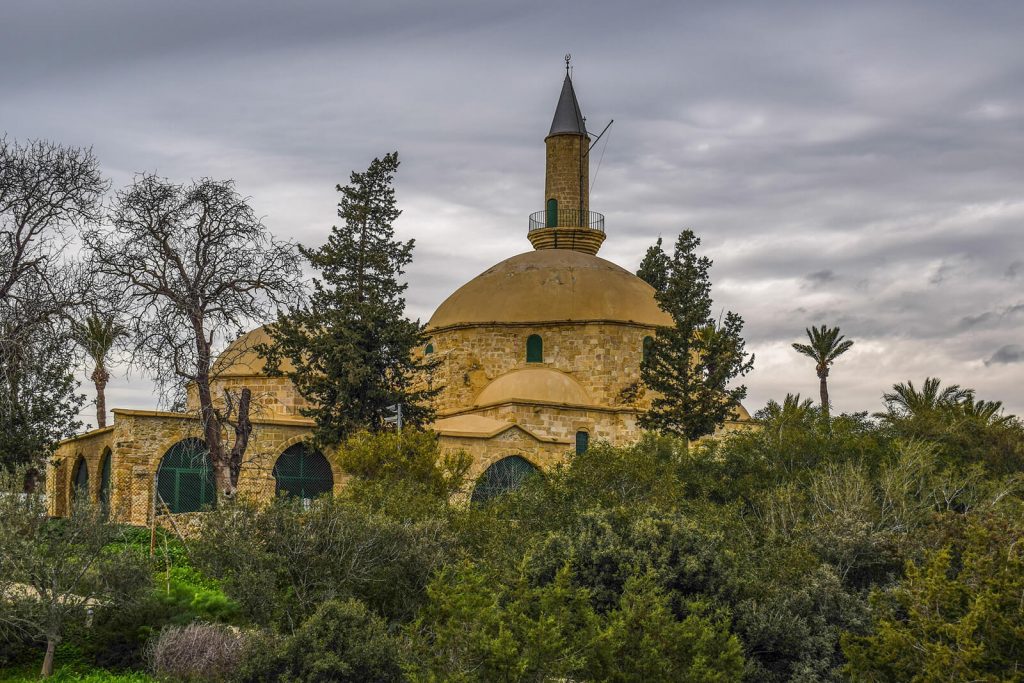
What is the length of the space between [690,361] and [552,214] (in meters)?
10.6

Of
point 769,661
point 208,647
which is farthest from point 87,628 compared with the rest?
point 769,661

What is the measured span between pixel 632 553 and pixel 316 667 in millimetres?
4649

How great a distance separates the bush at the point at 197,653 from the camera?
13.3m

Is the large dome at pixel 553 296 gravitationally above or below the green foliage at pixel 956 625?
above

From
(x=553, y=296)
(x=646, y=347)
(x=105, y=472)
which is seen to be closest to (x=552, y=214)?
(x=553, y=296)

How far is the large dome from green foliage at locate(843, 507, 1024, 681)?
20.2m

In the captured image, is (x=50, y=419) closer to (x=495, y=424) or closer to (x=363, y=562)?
(x=495, y=424)

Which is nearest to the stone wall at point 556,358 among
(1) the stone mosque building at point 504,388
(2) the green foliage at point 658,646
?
(1) the stone mosque building at point 504,388

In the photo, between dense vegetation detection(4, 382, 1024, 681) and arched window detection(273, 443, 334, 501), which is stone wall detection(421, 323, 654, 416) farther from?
dense vegetation detection(4, 382, 1024, 681)

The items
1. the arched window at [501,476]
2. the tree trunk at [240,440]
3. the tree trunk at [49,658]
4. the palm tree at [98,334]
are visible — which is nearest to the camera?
the tree trunk at [49,658]

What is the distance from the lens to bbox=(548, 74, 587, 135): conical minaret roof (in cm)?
4019

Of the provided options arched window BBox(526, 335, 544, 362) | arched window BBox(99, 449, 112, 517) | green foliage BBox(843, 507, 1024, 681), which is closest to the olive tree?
green foliage BBox(843, 507, 1024, 681)

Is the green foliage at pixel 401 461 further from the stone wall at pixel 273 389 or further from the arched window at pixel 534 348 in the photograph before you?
the arched window at pixel 534 348

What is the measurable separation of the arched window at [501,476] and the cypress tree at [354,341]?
2.46 meters
